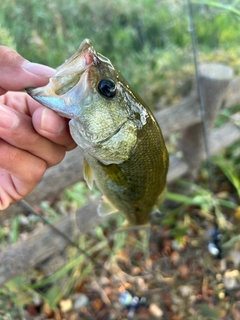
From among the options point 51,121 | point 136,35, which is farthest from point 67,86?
point 136,35

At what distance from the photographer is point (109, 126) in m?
0.84

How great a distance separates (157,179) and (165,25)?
8.07 feet

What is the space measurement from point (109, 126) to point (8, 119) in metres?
0.24

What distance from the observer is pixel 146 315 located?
182 cm

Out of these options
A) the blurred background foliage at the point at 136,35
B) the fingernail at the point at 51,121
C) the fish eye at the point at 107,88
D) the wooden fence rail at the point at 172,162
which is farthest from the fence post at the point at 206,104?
the fingernail at the point at 51,121

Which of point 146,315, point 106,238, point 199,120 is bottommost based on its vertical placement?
point 146,315

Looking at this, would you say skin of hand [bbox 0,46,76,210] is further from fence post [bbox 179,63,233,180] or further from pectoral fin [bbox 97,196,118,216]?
fence post [bbox 179,63,233,180]

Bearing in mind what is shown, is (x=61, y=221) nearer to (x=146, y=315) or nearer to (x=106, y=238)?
(x=106, y=238)

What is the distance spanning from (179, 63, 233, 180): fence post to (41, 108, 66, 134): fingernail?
1276 millimetres

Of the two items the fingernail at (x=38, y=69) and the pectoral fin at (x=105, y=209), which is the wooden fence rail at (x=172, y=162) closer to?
the pectoral fin at (x=105, y=209)

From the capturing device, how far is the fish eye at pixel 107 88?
781 mm

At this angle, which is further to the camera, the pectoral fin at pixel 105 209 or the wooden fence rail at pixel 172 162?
the wooden fence rail at pixel 172 162

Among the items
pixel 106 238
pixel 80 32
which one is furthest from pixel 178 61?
pixel 106 238

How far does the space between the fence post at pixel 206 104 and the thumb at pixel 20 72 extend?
1.23m
